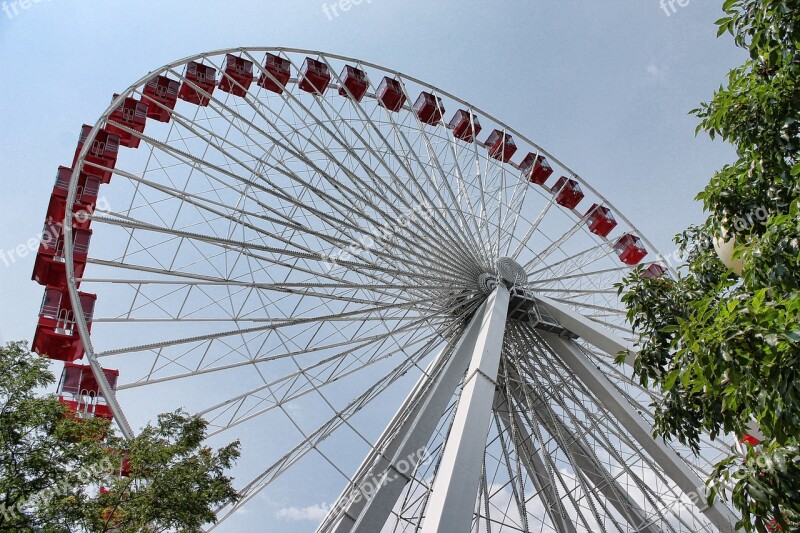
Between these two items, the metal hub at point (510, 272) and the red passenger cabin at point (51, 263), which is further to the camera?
the metal hub at point (510, 272)

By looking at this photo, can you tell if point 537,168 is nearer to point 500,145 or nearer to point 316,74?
point 500,145

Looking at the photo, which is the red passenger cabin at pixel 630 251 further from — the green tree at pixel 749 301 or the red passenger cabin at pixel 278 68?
the green tree at pixel 749 301

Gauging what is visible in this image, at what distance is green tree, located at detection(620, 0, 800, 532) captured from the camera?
15.4 ft

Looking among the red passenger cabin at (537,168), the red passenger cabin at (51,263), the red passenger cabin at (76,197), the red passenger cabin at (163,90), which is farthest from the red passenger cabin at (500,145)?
the red passenger cabin at (51,263)

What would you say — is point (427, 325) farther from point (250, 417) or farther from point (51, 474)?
point (51, 474)

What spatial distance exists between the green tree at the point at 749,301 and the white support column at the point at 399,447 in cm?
683

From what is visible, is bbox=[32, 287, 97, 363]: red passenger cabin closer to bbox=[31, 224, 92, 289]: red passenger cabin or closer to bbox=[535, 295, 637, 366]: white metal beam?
bbox=[31, 224, 92, 289]: red passenger cabin

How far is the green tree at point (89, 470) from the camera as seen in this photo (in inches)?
363

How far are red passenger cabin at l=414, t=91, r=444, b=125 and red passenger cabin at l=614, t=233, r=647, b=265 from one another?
29.3 feet

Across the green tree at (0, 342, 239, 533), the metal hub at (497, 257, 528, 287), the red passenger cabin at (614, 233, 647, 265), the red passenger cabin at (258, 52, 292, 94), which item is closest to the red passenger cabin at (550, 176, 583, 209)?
the red passenger cabin at (614, 233, 647, 265)

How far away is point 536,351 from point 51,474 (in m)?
13.3

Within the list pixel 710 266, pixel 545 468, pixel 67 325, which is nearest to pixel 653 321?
pixel 710 266

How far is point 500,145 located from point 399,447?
50.3ft

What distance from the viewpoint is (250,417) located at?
16656 millimetres
